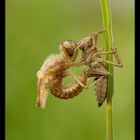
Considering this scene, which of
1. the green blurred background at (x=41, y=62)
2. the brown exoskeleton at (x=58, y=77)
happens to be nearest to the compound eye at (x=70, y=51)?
the brown exoskeleton at (x=58, y=77)

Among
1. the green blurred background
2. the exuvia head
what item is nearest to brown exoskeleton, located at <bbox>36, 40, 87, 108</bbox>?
the exuvia head

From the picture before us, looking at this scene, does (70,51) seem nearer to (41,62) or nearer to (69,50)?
(69,50)

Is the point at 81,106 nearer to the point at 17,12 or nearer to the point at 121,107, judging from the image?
the point at 121,107

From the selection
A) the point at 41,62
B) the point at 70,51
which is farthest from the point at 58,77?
the point at 41,62

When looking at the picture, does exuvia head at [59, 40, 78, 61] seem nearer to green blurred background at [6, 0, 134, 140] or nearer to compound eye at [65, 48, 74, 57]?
compound eye at [65, 48, 74, 57]

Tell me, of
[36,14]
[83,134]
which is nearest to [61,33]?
[36,14]

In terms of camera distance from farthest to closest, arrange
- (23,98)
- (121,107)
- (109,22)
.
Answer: (23,98)
(121,107)
(109,22)
